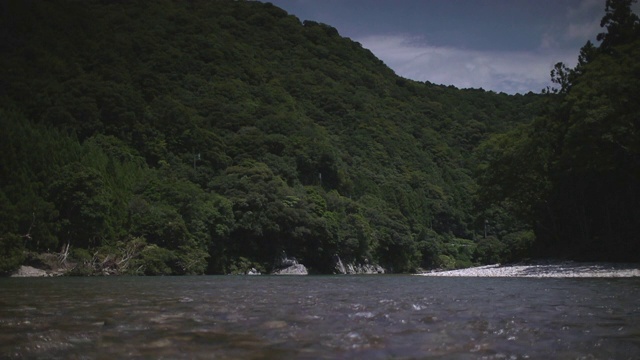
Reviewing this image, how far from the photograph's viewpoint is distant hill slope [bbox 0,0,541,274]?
5703 centimetres

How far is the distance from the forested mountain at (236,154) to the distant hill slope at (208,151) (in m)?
0.36

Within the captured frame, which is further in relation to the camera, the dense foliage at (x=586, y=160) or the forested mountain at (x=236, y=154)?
the forested mountain at (x=236, y=154)

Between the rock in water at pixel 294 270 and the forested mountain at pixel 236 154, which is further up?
the forested mountain at pixel 236 154

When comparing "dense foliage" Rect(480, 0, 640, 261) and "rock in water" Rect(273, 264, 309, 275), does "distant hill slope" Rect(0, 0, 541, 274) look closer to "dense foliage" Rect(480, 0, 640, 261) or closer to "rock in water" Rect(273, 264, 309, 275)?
"rock in water" Rect(273, 264, 309, 275)

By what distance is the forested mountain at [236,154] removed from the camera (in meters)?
52.2

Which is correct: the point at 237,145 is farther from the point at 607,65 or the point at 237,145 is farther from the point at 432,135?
the point at 432,135

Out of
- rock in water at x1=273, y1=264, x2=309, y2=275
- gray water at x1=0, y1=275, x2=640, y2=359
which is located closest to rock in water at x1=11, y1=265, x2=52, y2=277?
rock in water at x1=273, y1=264, x2=309, y2=275

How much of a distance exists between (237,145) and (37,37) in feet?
161

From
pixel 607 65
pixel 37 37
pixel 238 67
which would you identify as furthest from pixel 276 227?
pixel 238 67

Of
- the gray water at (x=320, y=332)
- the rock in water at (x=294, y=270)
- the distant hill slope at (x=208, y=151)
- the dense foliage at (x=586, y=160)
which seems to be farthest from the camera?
the rock in water at (x=294, y=270)

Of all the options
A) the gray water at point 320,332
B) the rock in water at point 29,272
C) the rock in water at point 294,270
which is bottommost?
the rock in water at point 294,270

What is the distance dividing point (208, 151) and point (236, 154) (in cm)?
684

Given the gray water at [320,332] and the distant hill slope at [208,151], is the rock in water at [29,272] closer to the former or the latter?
the distant hill slope at [208,151]

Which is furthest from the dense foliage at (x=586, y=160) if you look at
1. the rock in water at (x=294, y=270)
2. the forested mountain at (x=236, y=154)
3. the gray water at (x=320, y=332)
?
the rock in water at (x=294, y=270)
